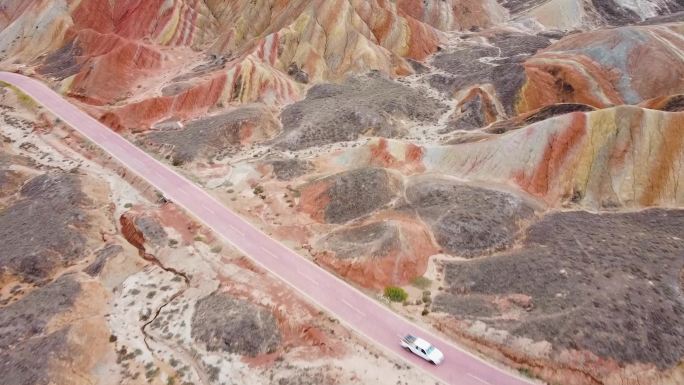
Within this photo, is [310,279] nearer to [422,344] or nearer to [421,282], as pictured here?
[421,282]

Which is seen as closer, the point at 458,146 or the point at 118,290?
the point at 118,290

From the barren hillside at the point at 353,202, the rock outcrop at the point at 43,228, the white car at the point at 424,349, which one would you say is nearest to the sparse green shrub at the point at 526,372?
the barren hillside at the point at 353,202

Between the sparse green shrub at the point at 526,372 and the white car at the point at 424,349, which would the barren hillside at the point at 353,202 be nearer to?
the sparse green shrub at the point at 526,372

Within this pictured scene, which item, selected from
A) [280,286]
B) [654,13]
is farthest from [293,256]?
[654,13]

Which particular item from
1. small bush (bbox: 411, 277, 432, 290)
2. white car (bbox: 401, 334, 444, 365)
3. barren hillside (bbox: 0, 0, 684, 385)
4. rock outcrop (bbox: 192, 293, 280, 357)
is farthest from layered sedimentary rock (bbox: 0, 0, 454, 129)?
white car (bbox: 401, 334, 444, 365)

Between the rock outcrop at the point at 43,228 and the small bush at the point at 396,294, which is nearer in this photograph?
the small bush at the point at 396,294

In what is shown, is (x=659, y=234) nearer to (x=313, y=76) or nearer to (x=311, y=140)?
(x=311, y=140)
